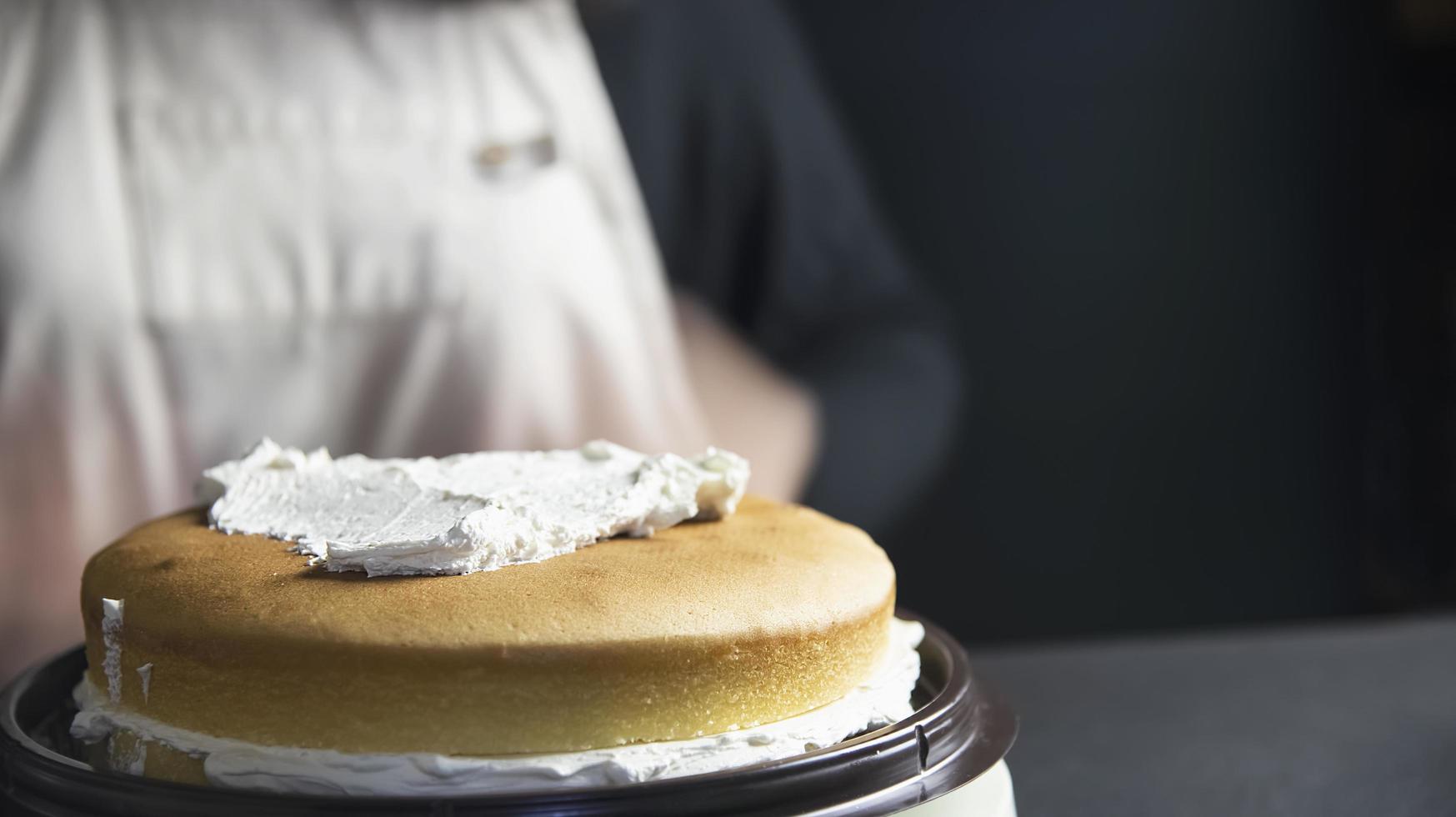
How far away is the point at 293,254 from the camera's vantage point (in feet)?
5.14

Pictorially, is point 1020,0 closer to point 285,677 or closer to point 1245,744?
point 1245,744

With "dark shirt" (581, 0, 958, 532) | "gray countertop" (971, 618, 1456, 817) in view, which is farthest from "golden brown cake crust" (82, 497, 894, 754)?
"dark shirt" (581, 0, 958, 532)

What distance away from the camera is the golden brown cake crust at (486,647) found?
745 millimetres

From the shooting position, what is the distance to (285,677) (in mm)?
760

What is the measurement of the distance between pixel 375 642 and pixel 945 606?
1.38 m

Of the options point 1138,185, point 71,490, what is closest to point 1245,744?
point 1138,185

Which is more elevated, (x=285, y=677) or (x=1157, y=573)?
(x=285, y=677)

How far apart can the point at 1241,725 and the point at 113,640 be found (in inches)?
46.6

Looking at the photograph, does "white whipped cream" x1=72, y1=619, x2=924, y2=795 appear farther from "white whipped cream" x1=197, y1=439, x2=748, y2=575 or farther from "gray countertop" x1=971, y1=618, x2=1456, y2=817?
"gray countertop" x1=971, y1=618, x2=1456, y2=817

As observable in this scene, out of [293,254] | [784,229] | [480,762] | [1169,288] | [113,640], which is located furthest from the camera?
[1169,288]

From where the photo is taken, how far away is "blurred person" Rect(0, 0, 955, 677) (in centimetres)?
148

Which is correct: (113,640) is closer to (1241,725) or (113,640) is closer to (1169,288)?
(1241,725)

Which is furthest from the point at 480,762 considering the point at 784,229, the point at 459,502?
the point at 784,229

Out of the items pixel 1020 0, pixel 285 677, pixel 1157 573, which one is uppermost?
pixel 1020 0
